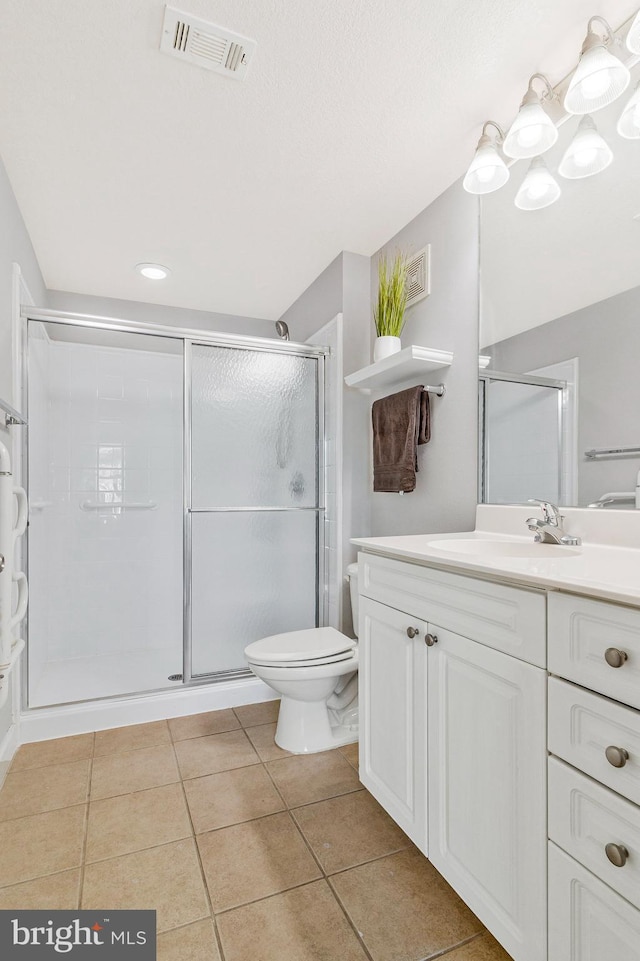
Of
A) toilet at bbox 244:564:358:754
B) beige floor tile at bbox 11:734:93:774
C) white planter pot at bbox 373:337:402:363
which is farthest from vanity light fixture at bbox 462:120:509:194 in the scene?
beige floor tile at bbox 11:734:93:774

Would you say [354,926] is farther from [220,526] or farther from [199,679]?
[220,526]

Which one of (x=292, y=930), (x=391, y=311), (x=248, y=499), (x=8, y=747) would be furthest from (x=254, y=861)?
(x=391, y=311)

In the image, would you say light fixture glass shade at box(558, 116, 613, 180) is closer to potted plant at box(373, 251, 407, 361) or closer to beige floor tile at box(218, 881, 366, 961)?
potted plant at box(373, 251, 407, 361)

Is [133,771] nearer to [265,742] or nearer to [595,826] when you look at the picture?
[265,742]

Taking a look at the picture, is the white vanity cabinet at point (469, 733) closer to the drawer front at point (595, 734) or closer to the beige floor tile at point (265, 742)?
the drawer front at point (595, 734)

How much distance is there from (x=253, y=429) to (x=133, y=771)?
1.61 m

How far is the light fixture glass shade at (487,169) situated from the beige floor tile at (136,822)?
2.29m

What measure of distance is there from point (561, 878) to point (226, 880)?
36.6 inches

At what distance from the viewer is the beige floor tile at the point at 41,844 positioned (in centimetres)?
135

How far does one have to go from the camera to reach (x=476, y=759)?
1.02m

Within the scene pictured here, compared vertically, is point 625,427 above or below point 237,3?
below

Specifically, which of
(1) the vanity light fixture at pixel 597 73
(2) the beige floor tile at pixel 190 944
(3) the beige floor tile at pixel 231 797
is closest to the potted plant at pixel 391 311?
(1) the vanity light fixture at pixel 597 73

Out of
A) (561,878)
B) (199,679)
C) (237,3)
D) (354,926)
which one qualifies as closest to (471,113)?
(237,3)

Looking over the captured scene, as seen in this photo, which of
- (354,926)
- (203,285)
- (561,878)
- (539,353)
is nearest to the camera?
(561,878)
